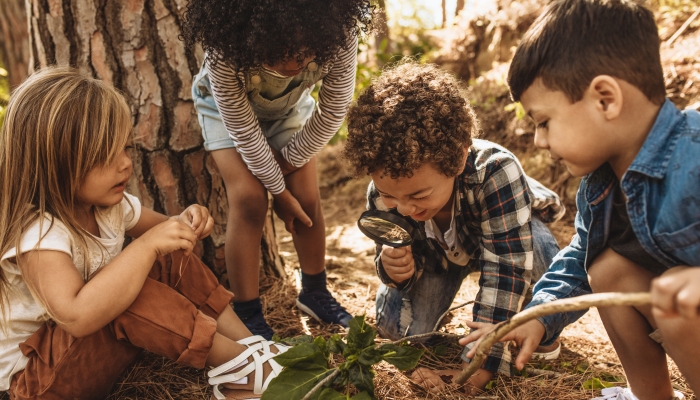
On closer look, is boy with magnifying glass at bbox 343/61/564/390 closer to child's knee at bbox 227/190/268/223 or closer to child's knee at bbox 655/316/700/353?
child's knee at bbox 227/190/268/223

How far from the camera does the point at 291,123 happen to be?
2.50 m

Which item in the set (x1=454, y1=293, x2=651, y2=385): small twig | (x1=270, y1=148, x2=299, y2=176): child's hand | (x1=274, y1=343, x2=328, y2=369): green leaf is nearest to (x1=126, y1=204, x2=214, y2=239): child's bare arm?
(x1=270, y1=148, x2=299, y2=176): child's hand

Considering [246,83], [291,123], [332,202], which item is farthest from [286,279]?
[332,202]

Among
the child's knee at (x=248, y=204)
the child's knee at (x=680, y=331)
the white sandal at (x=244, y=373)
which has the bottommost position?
the white sandal at (x=244, y=373)

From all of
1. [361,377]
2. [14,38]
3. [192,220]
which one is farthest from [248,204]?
[14,38]

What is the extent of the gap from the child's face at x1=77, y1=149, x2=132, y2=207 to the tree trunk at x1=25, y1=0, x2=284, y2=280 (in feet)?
2.13

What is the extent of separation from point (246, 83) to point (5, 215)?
96 centimetres

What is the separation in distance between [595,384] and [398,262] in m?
0.83

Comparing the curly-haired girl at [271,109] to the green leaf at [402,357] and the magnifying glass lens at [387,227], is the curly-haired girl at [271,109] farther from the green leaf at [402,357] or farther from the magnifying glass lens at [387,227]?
the green leaf at [402,357]

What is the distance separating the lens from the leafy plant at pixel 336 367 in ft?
5.32

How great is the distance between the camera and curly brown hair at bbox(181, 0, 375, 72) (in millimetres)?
1871

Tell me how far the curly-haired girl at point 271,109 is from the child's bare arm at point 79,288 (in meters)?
0.64

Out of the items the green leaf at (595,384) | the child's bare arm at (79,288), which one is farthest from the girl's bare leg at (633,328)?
the child's bare arm at (79,288)

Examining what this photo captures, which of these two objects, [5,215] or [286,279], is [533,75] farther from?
[286,279]
